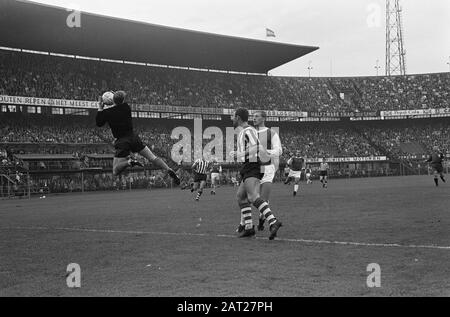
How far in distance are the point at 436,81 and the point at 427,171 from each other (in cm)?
1736

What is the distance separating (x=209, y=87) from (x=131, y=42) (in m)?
12.7

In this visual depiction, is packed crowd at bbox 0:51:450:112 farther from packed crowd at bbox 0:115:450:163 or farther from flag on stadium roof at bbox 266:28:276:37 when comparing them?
flag on stadium roof at bbox 266:28:276:37

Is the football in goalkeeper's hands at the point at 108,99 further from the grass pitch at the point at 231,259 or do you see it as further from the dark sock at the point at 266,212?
the dark sock at the point at 266,212

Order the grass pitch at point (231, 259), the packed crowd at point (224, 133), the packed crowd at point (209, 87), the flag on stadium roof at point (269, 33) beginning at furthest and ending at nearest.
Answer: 1. the flag on stadium roof at point (269, 33)
2. the packed crowd at point (209, 87)
3. the packed crowd at point (224, 133)
4. the grass pitch at point (231, 259)

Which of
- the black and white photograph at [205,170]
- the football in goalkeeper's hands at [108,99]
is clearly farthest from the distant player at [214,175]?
the football in goalkeeper's hands at [108,99]

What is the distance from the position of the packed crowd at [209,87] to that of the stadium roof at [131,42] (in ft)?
4.30

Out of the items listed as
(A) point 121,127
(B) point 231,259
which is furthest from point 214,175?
(B) point 231,259

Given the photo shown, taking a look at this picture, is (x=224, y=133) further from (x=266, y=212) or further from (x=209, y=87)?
(x=266, y=212)

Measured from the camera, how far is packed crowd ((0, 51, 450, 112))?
47.1 m

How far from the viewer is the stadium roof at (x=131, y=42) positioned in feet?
138

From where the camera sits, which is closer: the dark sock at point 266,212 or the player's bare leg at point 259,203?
the player's bare leg at point 259,203

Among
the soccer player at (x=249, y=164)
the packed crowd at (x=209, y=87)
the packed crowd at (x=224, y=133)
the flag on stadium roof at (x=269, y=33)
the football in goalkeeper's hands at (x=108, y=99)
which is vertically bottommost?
the soccer player at (x=249, y=164)
